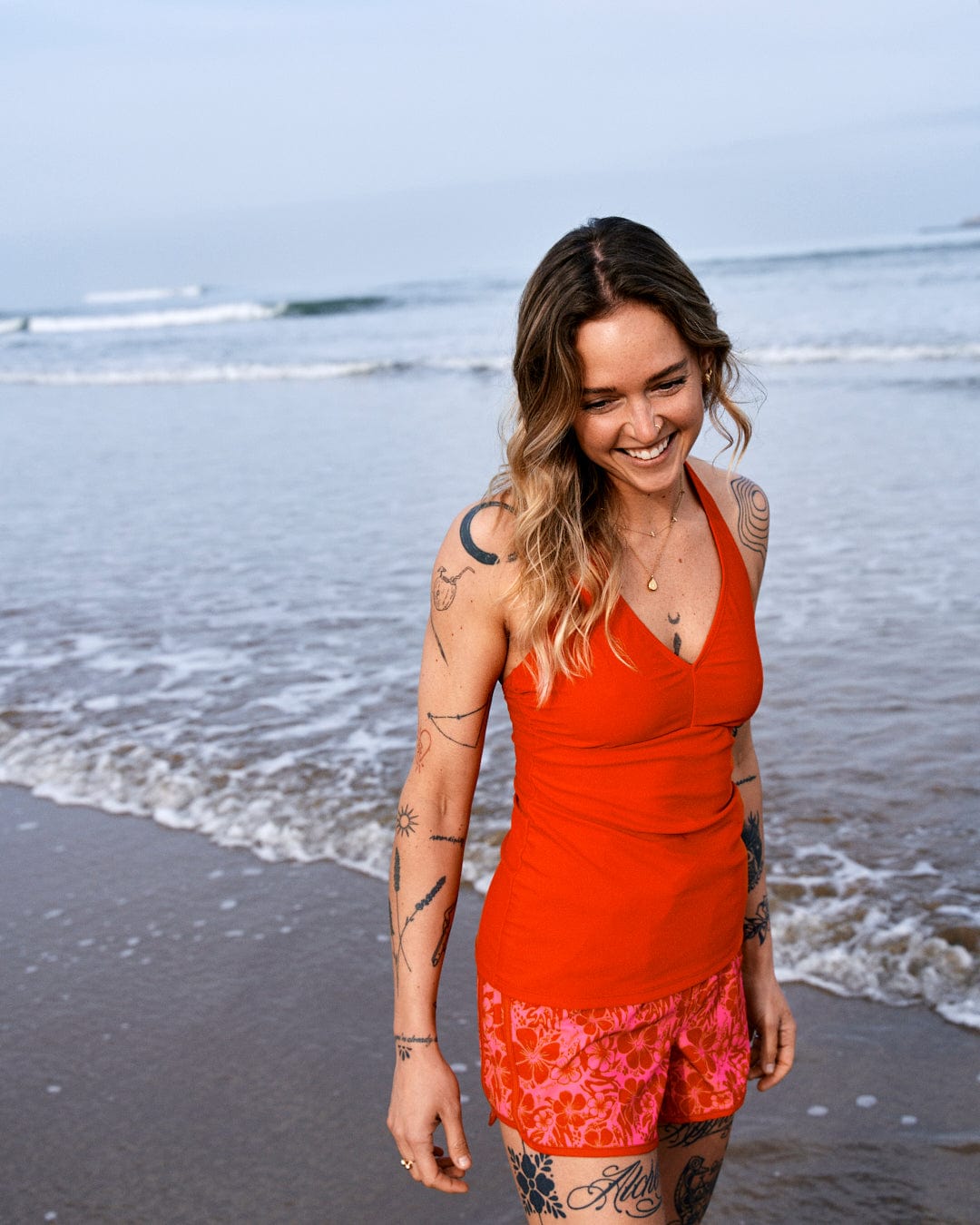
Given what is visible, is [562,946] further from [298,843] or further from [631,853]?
[298,843]

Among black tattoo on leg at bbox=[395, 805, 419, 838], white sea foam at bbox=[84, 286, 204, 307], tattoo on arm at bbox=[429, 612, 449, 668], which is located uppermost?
white sea foam at bbox=[84, 286, 204, 307]

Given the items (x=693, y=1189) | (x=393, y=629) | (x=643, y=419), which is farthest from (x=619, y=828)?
(x=393, y=629)

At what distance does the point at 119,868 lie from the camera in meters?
5.13

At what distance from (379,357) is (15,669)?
19.7m

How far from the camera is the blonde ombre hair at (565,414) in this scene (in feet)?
6.40

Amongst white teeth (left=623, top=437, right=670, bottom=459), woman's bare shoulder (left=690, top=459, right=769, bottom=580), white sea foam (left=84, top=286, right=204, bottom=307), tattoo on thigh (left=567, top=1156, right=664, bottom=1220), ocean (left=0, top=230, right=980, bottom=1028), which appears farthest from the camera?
white sea foam (left=84, top=286, right=204, bottom=307)

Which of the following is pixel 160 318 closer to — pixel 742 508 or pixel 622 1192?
pixel 742 508

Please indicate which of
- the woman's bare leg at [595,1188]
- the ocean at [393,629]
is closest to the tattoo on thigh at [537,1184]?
the woman's bare leg at [595,1188]

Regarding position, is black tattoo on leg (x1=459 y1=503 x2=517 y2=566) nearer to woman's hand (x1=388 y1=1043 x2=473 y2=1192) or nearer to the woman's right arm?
the woman's right arm

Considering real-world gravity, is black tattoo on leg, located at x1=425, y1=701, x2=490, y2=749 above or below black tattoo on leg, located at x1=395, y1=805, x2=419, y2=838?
above

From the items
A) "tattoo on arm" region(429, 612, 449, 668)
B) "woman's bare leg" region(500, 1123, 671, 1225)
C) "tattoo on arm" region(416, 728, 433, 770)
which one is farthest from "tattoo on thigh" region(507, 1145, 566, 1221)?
"tattoo on arm" region(429, 612, 449, 668)

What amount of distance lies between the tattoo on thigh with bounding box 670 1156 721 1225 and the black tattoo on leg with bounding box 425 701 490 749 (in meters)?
0.85

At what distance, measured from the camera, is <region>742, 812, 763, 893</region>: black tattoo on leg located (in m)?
2.38

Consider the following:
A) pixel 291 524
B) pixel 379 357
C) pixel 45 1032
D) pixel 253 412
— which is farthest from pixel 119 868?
pixel 379 357
